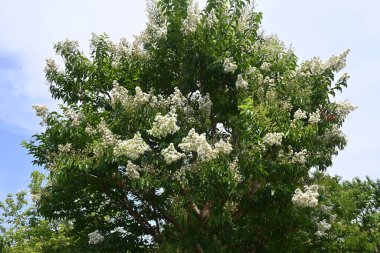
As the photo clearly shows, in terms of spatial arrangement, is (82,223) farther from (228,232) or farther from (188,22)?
(188,22)

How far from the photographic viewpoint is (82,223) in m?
12.3

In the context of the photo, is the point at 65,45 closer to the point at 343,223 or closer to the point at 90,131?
the point at 90,131

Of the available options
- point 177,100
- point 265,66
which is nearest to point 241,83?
point 265,66

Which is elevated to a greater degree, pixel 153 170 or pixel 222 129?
pixel 222 129

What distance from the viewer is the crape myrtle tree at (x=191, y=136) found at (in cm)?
916

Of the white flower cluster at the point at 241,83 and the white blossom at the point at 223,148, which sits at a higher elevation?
the white flower cluster at the point at 241,83

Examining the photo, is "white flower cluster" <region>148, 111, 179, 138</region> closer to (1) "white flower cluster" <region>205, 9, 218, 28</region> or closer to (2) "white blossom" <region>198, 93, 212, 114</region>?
(2) "white blossom" <region>198, 93, 212, 114</region>

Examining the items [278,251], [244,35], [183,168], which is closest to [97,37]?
[244,35]

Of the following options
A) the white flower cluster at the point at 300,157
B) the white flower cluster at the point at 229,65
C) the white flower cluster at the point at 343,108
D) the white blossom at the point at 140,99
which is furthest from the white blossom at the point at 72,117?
the white flower cluster at the point at 343,108

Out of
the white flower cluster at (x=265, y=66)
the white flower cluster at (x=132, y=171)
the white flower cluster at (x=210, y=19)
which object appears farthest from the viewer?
the white flower cluster at (x=265, y=66)

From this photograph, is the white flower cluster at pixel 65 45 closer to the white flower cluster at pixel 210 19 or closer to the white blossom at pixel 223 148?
the white flower cluster at pixel 210 19

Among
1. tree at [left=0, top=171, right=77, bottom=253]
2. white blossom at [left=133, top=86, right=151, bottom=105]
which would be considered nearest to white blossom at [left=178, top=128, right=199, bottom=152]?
white blossom at [left=133, top=86, right=151, bottom=105]

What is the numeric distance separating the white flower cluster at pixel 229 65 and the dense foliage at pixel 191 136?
0.03 meters

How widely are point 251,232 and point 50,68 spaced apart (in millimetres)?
7061
